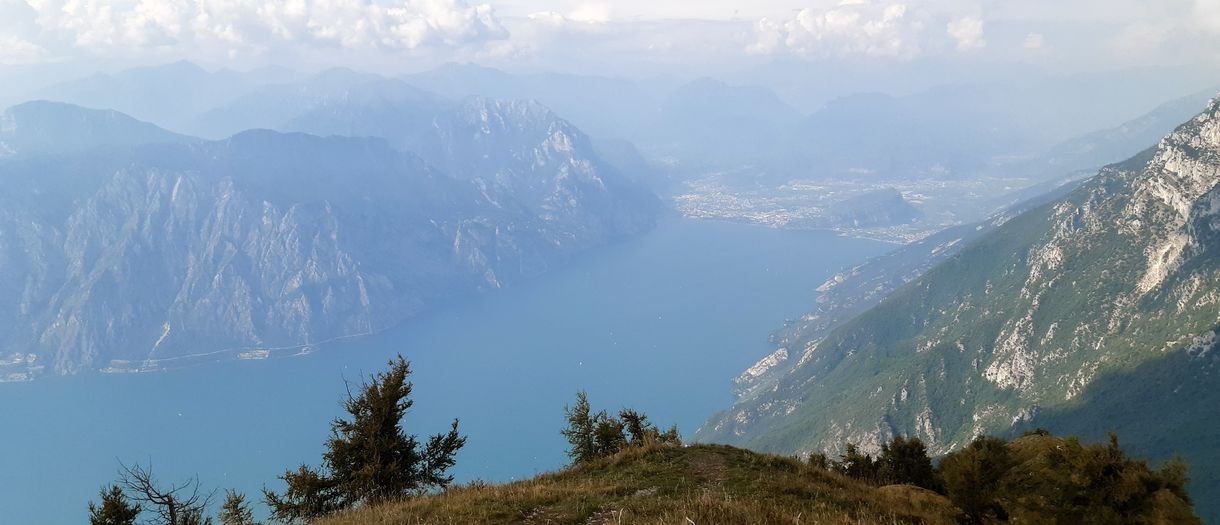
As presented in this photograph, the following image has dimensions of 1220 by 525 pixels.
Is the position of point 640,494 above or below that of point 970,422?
above

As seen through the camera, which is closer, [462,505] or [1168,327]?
[462,505]

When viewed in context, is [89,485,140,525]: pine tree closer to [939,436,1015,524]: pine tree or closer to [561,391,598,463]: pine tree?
[561,391,598,463]: pine tree

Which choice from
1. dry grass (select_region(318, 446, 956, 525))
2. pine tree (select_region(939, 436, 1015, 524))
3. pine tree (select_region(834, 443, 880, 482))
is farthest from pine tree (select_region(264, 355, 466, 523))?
pine tree (select_region(834, 443, 880, 482))

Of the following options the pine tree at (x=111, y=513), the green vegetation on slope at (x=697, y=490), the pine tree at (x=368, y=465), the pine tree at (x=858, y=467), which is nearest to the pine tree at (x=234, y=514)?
the green vegetation on slope at (x=697, y=490)

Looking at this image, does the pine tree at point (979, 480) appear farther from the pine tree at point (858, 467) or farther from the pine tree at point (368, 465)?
the pine tree at point (368, 465)

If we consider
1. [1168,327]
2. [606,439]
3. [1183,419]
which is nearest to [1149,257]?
[1168,327]

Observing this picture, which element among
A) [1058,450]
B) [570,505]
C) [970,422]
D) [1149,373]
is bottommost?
[970,422]

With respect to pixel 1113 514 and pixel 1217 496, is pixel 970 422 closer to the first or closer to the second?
pixel 1217 496

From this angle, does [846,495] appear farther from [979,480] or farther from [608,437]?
[608,437]
